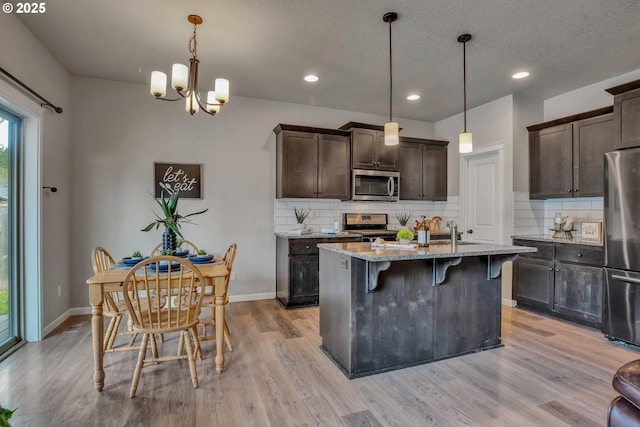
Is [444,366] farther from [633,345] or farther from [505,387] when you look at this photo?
[633,345]

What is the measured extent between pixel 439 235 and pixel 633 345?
2.34 metres

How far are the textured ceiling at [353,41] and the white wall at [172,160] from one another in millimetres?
376

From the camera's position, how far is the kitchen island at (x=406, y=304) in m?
Answer: 2.47

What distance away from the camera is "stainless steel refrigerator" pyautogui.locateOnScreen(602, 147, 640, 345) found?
2992mm

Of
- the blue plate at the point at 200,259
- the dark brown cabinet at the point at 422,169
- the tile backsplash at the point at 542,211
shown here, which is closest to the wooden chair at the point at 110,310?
the blue plate at the point at 200,259

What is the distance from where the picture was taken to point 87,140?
393 cm

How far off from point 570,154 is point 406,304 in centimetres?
306

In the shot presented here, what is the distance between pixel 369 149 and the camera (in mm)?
4832

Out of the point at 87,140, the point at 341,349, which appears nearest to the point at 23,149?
the point at 87,140

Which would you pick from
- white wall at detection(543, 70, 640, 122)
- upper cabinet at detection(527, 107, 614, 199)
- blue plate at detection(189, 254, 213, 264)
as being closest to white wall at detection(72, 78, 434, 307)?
blue plate at detection(189, 254, 213, 264)

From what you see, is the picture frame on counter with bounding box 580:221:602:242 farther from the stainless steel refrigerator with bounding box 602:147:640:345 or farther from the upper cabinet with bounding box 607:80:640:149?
the upper cabinet with bounding box 607:80:640:149

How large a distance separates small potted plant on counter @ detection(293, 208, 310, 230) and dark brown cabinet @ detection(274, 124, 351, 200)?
1.24 feet

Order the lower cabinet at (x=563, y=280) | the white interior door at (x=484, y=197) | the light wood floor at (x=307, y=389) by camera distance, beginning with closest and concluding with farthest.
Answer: the light wood floor at (x=307, y=389) < the lower cabinet at (x=563, y=280) < the white interior door at (x=484, y=197)

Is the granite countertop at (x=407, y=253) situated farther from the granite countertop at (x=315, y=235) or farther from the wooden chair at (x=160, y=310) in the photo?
the granite countertop at (x=315, y=235)
